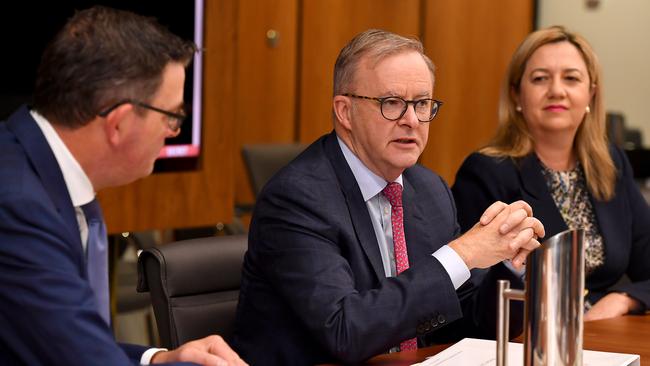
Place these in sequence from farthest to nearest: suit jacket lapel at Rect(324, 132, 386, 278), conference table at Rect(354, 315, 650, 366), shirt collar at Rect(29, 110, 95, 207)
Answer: suit jacket lapel at Rect(324, 132, 386, 278) → conference table at Rect(354, 315, 650, 366) → shirt collar at Rect(29, 110, 95, 207)

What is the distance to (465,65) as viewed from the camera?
7.41 meters

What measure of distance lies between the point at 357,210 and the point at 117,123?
0.85 metres

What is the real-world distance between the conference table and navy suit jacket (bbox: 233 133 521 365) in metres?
0.04

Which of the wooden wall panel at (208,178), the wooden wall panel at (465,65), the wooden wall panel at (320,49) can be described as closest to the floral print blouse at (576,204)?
the wooden wall panel at (208,178)

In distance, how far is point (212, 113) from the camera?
14.4ft

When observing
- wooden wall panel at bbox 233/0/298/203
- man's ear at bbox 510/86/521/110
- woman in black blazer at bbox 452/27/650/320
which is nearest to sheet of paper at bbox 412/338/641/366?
woman in black blazer at bbox 452/27/650/320

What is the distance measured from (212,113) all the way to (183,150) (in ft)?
0.67

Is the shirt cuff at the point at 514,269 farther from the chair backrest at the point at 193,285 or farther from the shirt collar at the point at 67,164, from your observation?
the shirt collar at the point at 67,164

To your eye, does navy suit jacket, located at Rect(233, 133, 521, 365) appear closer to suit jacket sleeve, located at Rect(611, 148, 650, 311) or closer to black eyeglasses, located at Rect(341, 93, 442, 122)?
black eyeglasses, located at Rect(341, 93, 442, 122)

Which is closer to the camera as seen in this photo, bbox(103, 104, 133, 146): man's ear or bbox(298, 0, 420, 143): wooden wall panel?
bbox(103, 104, 133, 146): man's ear

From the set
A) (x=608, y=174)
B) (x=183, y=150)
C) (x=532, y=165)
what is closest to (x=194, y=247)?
(x=532, y=165)

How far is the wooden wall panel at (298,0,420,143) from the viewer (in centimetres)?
653

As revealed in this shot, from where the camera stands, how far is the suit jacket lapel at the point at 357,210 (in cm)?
234

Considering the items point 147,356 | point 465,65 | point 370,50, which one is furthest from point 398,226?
point 465,65
